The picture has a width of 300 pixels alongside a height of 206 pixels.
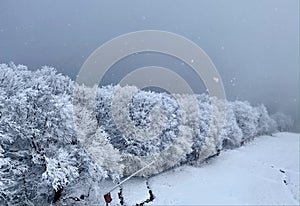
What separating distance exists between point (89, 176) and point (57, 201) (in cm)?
325

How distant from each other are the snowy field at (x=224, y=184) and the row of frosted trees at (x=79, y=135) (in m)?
2.19

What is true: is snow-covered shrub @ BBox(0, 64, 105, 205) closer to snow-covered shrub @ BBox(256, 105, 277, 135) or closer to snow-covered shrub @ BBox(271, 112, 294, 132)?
snow-covered shrub @ BBox(256, 105, 277, 135)

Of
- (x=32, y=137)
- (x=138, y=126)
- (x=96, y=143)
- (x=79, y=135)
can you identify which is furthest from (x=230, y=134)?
(x=32, y=137)

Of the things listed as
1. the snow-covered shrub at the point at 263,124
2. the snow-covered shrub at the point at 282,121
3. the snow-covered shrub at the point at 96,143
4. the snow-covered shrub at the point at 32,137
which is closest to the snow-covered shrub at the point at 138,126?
the snow-covered shrub at the point at 96,143

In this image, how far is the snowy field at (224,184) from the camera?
3403 cm

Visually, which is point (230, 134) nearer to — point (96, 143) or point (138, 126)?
point (138, 126)

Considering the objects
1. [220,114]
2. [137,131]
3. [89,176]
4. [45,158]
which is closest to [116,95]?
[137,131]

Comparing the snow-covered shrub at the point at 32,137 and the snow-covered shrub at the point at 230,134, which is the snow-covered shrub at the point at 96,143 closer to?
the snow-covered shrub at the point at 32,137

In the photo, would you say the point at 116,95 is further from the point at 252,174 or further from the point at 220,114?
the point at 220,114

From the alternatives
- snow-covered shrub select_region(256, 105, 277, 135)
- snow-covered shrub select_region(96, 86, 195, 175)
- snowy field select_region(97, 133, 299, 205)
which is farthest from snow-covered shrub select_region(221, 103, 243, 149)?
snow-covered shrub select_region(256, 105, 277, 135)

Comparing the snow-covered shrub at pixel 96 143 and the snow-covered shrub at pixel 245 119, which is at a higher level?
the snow-covered shrub at pixel 245 119

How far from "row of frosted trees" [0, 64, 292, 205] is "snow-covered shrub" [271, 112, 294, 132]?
97036mm

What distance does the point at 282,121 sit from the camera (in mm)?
140875

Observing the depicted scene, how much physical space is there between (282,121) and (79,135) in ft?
425
